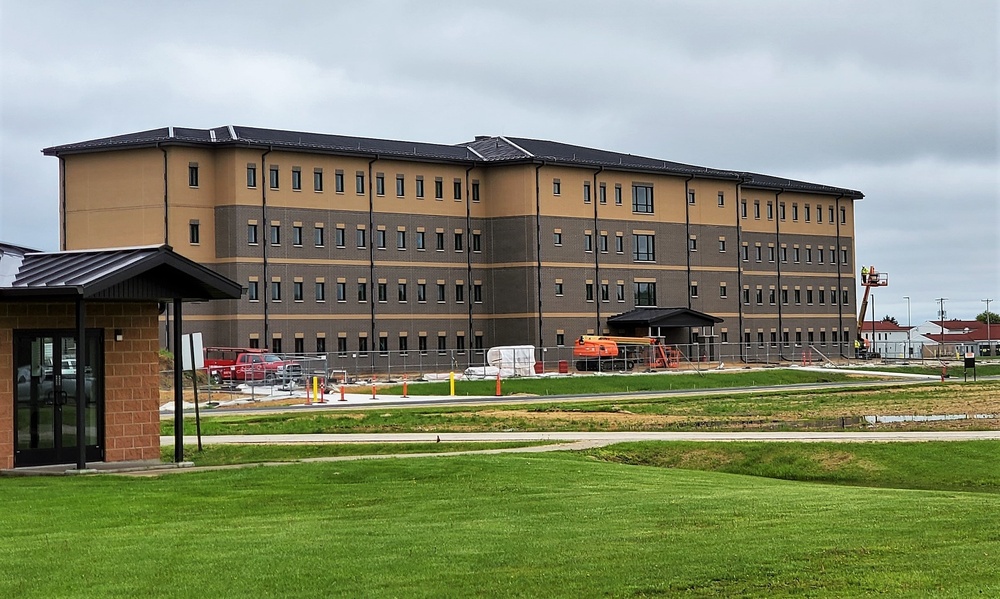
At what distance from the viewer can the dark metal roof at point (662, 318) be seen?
288ft

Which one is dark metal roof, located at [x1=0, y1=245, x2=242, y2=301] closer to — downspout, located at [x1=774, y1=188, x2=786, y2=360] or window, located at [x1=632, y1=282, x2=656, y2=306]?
window, located at [x1=632, y1=282, x2=656, y2=306]

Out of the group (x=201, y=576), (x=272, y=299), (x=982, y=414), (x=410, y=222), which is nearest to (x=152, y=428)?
(x=201, y=576)

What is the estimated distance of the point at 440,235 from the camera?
3351 inches

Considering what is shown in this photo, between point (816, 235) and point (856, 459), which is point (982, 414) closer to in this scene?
point (856, 459)

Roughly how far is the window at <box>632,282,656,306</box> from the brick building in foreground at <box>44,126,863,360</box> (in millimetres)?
100

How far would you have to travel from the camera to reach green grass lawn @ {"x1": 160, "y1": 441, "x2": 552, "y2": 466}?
Result: 25406 mm

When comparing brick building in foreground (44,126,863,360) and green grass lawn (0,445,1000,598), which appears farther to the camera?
brick building in foreground (44,126,863,360)

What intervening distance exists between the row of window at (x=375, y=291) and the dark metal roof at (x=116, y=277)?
52618 mm

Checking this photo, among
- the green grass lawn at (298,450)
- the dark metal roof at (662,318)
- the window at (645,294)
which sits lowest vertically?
the green grass lawn at (298,450)

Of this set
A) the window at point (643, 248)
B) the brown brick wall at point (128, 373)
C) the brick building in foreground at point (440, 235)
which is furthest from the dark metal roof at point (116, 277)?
the window at point (643, 248)

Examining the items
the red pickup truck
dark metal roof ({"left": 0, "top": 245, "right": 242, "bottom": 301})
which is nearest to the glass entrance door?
dark metal roof ({"left": 0, "top": 245, "right": 242, "bottom": 301})

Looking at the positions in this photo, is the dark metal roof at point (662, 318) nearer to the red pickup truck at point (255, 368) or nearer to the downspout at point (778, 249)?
the downspout at point (778, 249)

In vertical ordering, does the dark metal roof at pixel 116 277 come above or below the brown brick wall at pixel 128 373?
above

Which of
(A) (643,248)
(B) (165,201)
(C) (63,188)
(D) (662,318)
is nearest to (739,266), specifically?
(A) (643,248)
